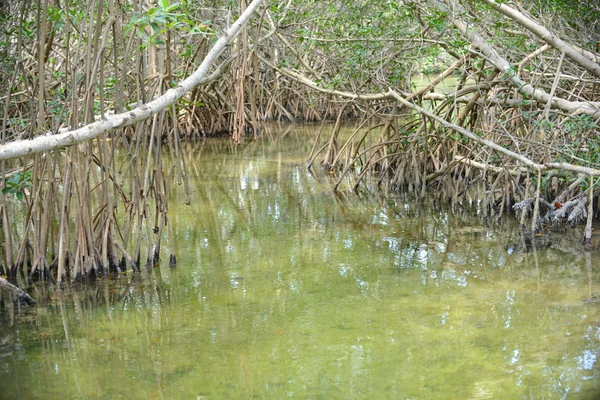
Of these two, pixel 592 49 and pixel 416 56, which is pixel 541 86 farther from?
pixel 416 56

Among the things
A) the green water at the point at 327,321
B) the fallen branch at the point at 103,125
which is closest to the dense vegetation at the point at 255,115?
the fallen branch at the point at 103,125

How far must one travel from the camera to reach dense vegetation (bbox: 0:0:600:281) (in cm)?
410

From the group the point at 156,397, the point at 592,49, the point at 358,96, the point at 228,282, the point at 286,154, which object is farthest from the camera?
the point at 286,154

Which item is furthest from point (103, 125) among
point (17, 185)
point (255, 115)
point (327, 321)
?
point (255, 115)

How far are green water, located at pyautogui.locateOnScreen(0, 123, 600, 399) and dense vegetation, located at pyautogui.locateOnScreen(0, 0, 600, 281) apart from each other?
0.39m

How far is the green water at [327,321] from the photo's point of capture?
3283mm

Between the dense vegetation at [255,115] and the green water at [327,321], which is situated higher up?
the dense vegetation at [255,115]

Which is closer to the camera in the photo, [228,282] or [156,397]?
[156,397]

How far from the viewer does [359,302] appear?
170 inches

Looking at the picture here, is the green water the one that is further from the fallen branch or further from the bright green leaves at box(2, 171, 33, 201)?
the fallen branch

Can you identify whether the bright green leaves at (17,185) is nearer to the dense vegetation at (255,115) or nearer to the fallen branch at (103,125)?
the dense vegetation at (255,115)

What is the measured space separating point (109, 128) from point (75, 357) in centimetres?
141

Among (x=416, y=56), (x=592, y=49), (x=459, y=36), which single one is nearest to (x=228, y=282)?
(x=459, y=36)

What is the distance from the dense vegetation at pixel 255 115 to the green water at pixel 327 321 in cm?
39
